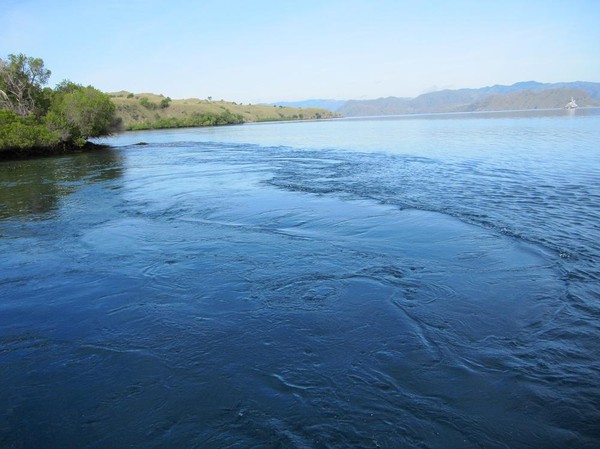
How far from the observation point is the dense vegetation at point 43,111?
41.0 meters

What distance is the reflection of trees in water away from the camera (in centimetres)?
1853

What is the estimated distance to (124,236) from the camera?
42.1ft

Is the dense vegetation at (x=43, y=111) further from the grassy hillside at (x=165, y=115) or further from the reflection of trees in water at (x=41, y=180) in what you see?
the grassy hillside at (x=165, y=115)

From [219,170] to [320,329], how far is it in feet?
75.2

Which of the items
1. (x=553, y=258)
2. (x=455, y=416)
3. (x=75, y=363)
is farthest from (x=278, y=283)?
(x=553, y=258)

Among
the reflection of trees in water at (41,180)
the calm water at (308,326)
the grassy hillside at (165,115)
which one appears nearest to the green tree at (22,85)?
the reflection of trees in water at (41,180)

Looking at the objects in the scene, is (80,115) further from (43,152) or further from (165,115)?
(165,115)

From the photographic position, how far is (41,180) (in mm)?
26844

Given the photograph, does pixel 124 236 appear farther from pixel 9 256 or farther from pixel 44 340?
pixel 44 340

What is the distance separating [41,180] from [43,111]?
29115 mm

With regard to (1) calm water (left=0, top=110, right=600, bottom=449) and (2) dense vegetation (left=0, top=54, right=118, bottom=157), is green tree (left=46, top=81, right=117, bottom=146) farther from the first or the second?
(1) calm water (left=0, top=110, right=600, bottom=449)

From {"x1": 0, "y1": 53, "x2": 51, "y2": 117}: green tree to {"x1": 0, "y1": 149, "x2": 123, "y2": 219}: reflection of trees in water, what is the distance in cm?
1083

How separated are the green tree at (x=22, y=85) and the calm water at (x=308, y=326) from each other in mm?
40554

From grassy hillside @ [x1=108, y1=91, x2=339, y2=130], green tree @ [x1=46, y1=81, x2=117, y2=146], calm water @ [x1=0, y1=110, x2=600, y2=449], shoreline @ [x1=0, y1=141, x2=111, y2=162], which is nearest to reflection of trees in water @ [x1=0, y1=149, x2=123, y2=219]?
shoreline @ [x1=0, y1=141, x2=111, y2=162]
